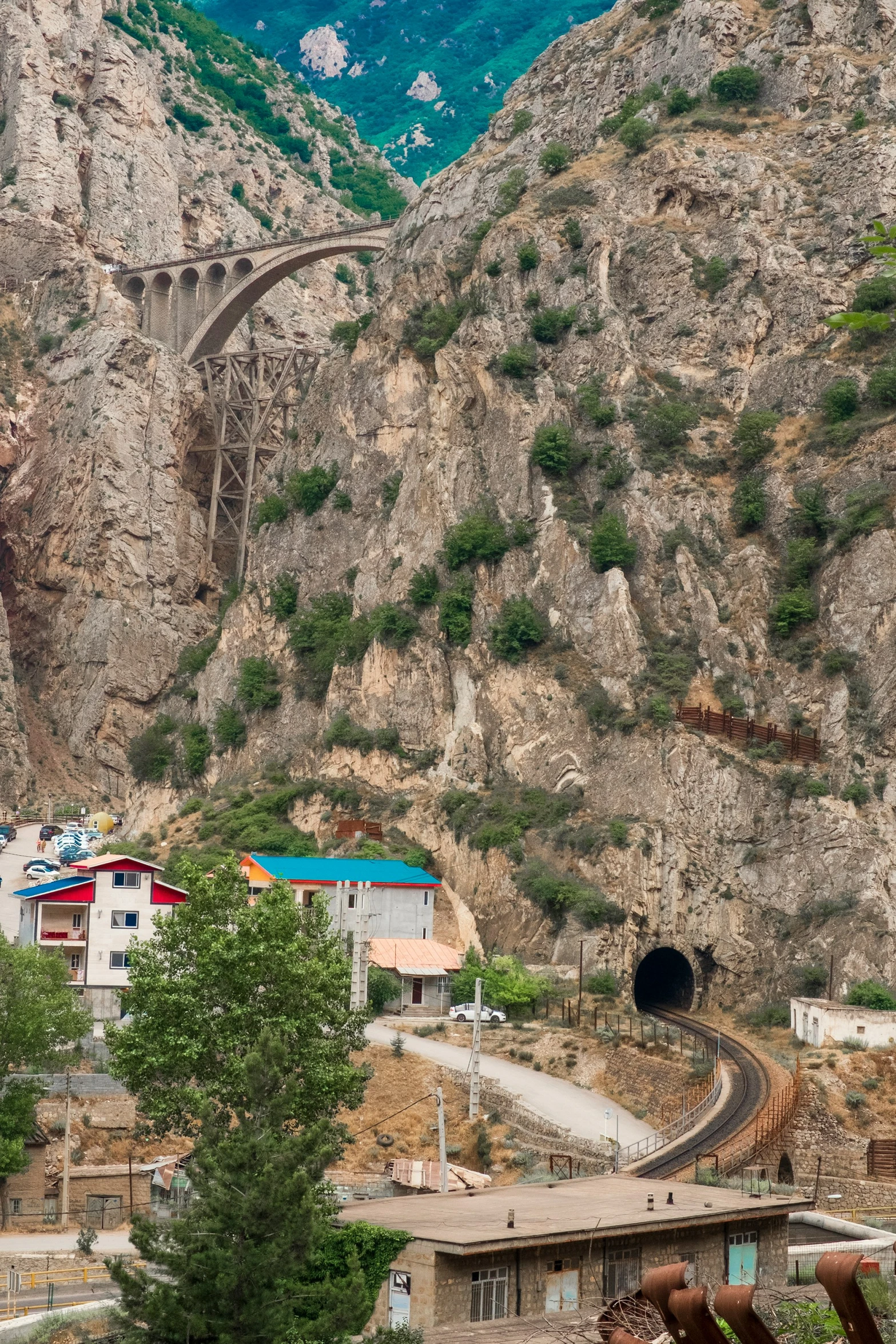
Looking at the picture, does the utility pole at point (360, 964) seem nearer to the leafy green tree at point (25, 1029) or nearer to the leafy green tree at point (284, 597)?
the leafy green tree at point (25, 1029)

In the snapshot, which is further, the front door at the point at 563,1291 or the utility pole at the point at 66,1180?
the utility pole at the point at 66,1180

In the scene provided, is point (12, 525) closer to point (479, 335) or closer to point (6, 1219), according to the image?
point (479, 335)

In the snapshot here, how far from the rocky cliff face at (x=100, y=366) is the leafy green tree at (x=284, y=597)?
14.6 metres

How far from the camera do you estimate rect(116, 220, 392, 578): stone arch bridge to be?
105000mm

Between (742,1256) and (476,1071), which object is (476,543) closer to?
(476,1071)

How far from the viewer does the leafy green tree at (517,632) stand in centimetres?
7881

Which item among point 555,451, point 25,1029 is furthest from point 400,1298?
point 555,451

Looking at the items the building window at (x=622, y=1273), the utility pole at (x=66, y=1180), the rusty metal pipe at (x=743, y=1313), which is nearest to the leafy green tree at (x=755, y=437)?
the utility pole at (x=66, y=1180)

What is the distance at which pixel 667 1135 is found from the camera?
5038 cm

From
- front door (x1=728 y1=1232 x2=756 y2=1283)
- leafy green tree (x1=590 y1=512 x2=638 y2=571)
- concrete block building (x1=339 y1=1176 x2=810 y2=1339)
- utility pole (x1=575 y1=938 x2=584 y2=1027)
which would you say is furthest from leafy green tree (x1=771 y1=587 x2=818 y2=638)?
front door (x1=728 y1=1232 x2=756 y2=1283)

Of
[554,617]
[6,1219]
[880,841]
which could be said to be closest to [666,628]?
[554,617]

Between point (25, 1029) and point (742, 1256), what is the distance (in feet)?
73.6

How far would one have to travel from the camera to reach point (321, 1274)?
29.6m

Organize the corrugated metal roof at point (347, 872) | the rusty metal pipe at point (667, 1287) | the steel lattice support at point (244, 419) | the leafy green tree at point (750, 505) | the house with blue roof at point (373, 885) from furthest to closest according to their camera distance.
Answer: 1. the steel lattice support at point (244, 419)
2. the leafy green tree at point (750, 505)
3. the corrugated metal roof at point (347, 872)
4. the house with blue roof at point (373, 885)
5. the rusty metal pipe at point (667, 1287)
